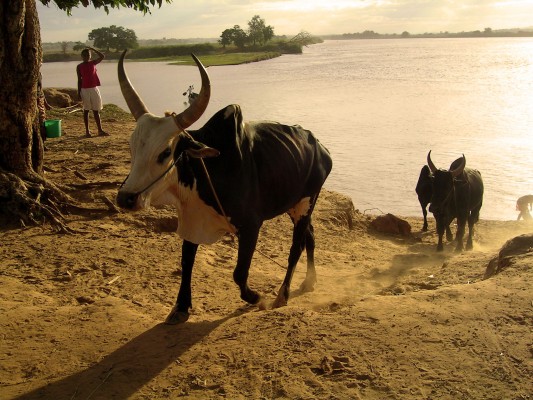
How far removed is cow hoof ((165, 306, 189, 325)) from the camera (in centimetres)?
442

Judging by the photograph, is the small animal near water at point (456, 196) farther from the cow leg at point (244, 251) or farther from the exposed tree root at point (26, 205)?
the exposed tree root at point (26, 205)

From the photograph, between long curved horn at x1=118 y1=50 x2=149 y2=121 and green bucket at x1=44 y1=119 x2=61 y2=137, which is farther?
green bucket at x1=44 y1=119 x2=61 y2=137

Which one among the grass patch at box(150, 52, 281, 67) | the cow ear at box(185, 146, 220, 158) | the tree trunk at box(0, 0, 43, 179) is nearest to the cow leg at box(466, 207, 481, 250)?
the cow ear at box(185, 146, 220, 158)

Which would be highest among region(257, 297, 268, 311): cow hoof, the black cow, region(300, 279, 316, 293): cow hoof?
the black cow

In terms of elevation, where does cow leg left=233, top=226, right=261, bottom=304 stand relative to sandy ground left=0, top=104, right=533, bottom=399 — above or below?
above

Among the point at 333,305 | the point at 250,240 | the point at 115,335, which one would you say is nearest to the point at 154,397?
the point at 115,335

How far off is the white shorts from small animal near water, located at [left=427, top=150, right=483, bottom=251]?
6.59 meters

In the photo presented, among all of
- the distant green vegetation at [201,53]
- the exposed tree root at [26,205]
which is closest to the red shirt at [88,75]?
the exposed tree root at [26,205]

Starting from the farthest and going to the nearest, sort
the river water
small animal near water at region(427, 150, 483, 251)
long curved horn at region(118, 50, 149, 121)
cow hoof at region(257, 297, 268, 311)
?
1. the river water
2. small animal near water at region(427, 150, 483, 251)
3. cow hoof at region(257, 297, 268, 311)
4. long curved horn at region(118, 50, 149, 121)

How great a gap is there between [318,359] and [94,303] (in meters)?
2.07

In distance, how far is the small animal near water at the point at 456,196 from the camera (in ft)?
29.2

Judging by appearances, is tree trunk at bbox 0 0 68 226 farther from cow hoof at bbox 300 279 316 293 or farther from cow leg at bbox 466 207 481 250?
cow leg at bbox 466 207 481 250

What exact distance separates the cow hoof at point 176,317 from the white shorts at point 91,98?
7.87m

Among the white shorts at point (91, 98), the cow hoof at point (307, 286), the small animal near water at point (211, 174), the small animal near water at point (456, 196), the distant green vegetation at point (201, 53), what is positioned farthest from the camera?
the distant green vegetation at point (201, 53)
